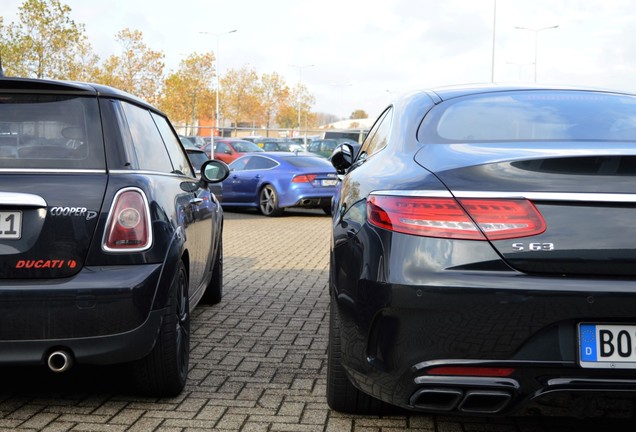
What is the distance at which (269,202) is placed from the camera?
58.7ft

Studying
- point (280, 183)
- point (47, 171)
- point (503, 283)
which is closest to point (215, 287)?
point (47, 171)

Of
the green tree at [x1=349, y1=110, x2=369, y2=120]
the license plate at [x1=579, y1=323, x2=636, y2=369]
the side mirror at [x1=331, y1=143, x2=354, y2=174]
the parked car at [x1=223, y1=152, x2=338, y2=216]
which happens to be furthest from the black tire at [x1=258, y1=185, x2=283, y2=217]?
the green tree at [x1=349, y1=110, x2=369, y2=120]

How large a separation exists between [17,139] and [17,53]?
3616cm

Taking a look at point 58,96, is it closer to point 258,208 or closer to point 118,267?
point 118,267

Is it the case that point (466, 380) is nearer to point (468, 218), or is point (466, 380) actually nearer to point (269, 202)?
point (468, 218)

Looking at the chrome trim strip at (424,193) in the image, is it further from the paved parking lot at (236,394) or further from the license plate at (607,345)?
the paved parking lot at (236,394)

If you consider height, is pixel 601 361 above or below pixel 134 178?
below

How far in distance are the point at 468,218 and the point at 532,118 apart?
1031mm

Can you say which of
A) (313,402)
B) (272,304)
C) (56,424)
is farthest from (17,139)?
(272,304)

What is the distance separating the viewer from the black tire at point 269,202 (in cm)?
1772

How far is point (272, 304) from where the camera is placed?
6996 millimetres

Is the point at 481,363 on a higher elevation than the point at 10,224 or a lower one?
lower

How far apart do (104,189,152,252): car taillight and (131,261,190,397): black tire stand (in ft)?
0.97

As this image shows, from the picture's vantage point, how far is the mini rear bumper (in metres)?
3.61
